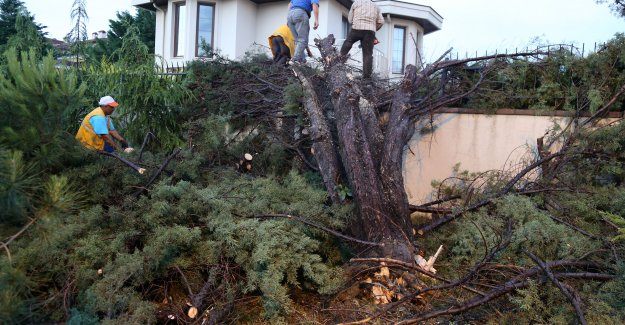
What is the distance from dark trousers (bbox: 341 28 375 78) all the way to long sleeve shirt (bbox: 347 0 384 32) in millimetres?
96

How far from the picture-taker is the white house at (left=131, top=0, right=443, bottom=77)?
14.3 meters

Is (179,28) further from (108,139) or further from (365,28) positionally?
(108,139)

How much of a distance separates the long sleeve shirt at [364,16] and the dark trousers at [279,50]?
119 cm

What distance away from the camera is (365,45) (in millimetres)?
8148

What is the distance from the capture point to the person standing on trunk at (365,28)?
8.02 meters

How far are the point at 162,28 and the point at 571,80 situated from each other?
12272mm

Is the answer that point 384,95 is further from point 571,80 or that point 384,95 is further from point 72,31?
point 72,31

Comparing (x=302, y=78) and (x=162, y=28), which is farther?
(x=162, y=28)

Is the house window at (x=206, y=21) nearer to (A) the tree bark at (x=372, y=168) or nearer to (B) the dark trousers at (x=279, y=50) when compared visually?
(B) the dark trousers at (x=279, y=50)

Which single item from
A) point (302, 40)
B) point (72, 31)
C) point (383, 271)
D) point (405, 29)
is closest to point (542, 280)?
point (383, 271)

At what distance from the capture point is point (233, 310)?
432cm

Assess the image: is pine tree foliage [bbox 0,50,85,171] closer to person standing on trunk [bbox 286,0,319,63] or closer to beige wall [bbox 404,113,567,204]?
beige wall [bbox 404,113,567,204]

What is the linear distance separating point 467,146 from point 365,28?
230 cm

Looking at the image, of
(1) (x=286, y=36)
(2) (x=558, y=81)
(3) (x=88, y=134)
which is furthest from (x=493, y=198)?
(3) (x=88, y=134)
